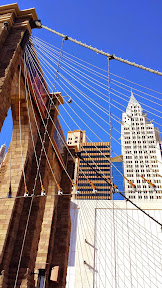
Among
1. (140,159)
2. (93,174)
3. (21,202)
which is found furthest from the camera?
(93,174)

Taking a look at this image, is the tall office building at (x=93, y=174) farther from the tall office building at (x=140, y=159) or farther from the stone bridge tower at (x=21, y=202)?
the stone bridge tower at (x=21, y=202)

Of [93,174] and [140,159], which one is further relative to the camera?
[93,174]

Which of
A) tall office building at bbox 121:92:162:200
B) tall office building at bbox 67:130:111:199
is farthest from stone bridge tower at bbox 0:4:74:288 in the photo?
tall office building at bbox 121:92:162:200

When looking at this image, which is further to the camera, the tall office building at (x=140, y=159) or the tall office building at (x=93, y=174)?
the tall office building at (x=93, y=174)

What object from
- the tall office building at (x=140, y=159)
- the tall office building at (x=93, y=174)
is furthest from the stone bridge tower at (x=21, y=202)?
the tall office building at (x=140, y=159)

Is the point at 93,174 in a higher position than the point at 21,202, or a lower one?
higher

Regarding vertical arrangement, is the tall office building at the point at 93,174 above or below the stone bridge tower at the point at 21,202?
above

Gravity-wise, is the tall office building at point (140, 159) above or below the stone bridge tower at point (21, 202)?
above

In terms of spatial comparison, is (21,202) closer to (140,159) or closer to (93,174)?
(140,159)

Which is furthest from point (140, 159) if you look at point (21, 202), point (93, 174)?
point (21, 202)

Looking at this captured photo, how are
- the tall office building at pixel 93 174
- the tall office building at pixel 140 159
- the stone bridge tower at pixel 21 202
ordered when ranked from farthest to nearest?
the tall office building at pixel 93 174 → the tall office building at pixel 140 159 → the stone bridge tower at pixel 21 202

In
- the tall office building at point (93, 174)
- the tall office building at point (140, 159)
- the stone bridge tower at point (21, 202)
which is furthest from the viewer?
the tall office building at point (93, 174)

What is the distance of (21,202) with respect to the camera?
1291 cm

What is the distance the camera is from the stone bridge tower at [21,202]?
11359 millimetres
